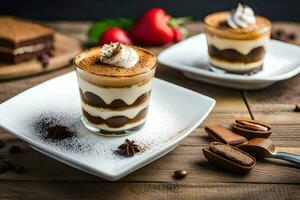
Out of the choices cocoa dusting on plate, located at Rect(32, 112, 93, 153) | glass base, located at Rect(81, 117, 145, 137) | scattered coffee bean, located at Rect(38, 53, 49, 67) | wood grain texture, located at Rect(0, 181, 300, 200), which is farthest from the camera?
scattered coffee bean, located at Rect(38, 53, 49, 67)

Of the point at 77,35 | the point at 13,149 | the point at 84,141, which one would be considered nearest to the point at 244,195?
the point at 84,141

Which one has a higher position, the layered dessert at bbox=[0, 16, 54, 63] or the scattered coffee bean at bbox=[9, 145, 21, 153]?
the scattered coffee bean at bbox=[9, 145, 21, 153]

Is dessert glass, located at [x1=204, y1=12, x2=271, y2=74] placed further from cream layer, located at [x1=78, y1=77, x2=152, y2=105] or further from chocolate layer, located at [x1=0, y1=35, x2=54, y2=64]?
chocolate layer, located at [x1=0, y1=35, x2=54, y2=64]

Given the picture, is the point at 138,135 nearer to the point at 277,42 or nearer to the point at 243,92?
the point at 243,92

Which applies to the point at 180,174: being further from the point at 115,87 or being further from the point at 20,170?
the point at 20,170

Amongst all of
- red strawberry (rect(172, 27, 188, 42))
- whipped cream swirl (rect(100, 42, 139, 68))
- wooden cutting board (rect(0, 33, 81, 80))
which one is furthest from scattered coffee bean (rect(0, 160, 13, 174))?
red strawberry (rect(172, 27, 188, 42))

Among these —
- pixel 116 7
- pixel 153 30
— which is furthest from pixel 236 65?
pixel 116 7
